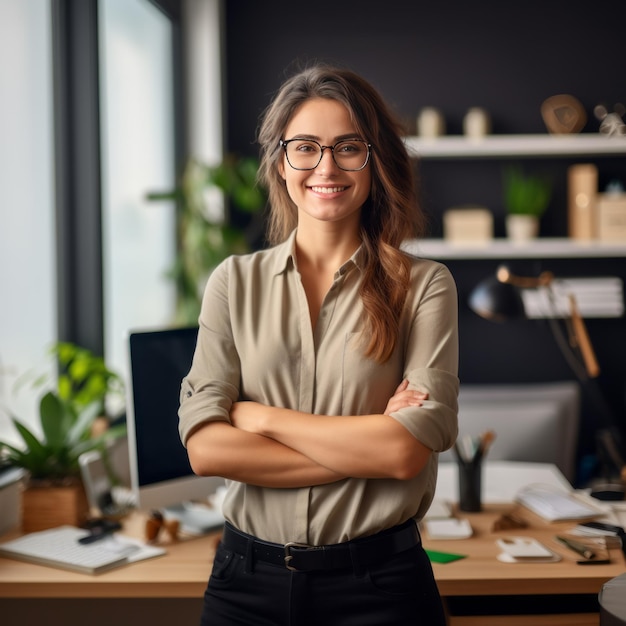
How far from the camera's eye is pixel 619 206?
14.2 ft

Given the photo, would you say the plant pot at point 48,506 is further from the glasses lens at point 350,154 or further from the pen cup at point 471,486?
the glasses lens at point 350,154

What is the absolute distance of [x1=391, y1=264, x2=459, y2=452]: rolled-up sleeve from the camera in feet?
5.00

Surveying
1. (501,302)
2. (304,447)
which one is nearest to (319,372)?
(304,447)

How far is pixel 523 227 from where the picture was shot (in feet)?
14.4

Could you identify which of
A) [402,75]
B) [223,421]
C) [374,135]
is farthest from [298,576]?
[402,75]

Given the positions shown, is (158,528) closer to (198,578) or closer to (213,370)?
(198,578)

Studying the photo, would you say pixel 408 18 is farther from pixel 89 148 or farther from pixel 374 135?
pixel 374 135

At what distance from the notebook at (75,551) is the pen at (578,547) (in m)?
0.96

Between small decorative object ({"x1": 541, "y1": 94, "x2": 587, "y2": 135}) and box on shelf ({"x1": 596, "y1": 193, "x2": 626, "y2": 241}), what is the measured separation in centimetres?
42

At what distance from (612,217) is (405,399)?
10.3 ft

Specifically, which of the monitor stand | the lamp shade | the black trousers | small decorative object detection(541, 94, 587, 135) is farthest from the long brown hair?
small decorative object detection(541, 94, 587, 135)

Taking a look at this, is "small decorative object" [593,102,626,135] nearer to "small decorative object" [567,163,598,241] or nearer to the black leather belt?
"small decorative object" [567,163,598,241]

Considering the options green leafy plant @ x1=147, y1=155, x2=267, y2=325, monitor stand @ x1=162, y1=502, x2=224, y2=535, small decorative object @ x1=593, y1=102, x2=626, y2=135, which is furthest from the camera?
small decorative object @ x1=593, y1=102, x2=626, y2=135

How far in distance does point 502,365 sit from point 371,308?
Result: 321 centimetres
